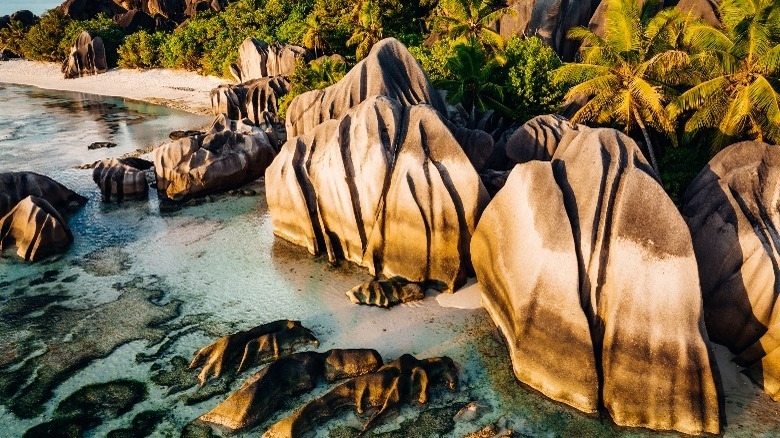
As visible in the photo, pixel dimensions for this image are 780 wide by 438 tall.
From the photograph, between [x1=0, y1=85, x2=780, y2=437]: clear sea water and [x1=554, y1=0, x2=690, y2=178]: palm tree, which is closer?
[x1=0, y1=85, x2=780, y2=437]: clear sea water

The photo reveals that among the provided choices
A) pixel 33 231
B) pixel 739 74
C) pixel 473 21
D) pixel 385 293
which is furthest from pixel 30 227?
pixel 739 74

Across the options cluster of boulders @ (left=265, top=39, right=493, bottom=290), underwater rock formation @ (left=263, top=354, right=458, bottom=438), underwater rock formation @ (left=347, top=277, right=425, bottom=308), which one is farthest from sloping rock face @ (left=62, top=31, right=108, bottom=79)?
underwater rock formation @ (left=263, top=354, right=458, bottom=438)

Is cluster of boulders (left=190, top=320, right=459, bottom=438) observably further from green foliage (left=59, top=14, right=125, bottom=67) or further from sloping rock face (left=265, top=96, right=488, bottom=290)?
green foliage (left=59, top=14, right=125, bottom=67)

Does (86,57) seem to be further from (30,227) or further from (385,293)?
(385,293)

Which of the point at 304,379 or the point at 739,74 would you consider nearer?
the point at 304,379

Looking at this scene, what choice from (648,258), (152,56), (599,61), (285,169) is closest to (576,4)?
(599,61)

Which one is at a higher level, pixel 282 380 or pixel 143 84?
pixel 143 84

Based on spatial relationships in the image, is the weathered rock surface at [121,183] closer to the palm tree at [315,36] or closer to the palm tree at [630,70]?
the palm tree at [315,36]
